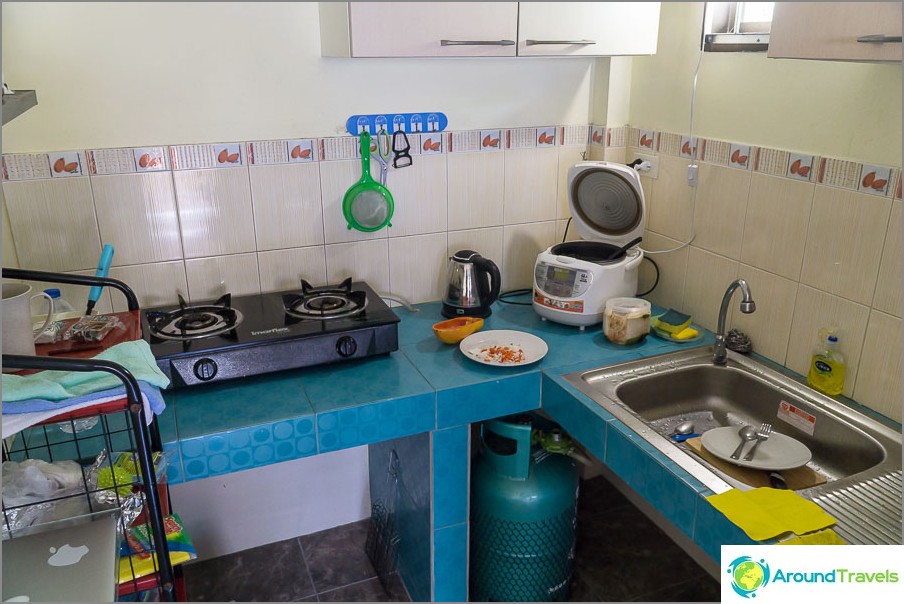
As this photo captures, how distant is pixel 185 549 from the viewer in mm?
1407

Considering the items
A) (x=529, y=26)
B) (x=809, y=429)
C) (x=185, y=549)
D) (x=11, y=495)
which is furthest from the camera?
(x=529, y=26)

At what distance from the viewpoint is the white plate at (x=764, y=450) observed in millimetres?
1521

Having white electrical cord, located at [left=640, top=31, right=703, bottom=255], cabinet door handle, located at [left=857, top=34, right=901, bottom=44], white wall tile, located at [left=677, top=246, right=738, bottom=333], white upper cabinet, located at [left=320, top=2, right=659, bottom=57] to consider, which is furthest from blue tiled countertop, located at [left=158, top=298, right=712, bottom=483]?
cabinet door handle, located at [left=857, top=34, right=901, bottom=44]

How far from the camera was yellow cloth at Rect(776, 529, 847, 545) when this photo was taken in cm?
122

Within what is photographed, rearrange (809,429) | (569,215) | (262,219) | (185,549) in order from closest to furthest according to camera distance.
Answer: (185,549) < (809,429) < (262,219) < (569,215)

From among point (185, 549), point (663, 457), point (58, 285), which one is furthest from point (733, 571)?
point (58, 285)

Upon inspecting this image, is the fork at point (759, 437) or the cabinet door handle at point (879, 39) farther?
the fork at point (759, 437)

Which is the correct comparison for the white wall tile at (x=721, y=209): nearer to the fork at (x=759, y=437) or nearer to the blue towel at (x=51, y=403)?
the fork at (x=759, y=437)

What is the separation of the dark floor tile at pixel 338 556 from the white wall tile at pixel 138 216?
107 centimetres

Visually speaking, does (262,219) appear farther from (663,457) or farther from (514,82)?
(663,457)

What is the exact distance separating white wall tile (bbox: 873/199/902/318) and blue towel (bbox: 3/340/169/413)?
1485 mm

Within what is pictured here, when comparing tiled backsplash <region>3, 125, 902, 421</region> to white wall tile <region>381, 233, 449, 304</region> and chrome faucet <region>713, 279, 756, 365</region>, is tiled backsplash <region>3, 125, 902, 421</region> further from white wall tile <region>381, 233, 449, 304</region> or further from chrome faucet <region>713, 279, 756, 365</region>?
chrome faucet <region>713, 279, 756, 365</region>

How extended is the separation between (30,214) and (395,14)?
3.34 ft

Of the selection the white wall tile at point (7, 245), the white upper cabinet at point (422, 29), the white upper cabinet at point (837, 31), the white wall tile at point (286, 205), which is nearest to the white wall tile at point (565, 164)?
the white upper cabinet at point (422, 29)
